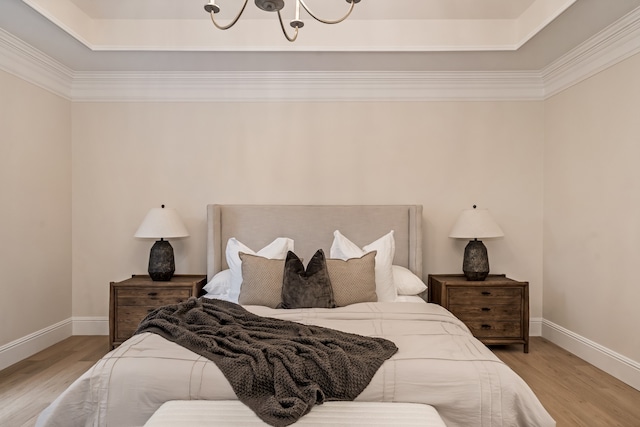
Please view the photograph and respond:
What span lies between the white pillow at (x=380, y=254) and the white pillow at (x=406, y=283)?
137 millimetres

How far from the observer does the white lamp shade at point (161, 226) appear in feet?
12.6

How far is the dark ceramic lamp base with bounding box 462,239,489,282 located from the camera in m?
3.93

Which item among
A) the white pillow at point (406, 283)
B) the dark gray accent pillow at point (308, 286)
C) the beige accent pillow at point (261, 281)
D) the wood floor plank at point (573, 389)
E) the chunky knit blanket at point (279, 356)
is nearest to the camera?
the chunky knit blanket at point (279, 356)

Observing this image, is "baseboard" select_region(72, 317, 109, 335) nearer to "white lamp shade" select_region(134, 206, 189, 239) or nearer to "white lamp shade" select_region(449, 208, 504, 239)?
"white lamp shade" select_region(134, 206, 189, 239)

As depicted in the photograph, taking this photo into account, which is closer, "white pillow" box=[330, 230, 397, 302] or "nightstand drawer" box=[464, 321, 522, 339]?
"white pillow" box=[330, 230, 397, 302]

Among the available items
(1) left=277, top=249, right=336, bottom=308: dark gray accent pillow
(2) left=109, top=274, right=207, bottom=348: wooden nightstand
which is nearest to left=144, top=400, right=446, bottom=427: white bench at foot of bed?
(1) left=277, top=249, right=336, bottom=308: dark gray accent pillow

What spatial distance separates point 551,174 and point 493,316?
1525 millimetres

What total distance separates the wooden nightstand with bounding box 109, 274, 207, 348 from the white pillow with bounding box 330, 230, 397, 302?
4.32ft

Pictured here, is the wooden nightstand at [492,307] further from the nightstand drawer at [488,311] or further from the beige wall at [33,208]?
the beige wall at [33,208]

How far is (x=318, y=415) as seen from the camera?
68.2 inches

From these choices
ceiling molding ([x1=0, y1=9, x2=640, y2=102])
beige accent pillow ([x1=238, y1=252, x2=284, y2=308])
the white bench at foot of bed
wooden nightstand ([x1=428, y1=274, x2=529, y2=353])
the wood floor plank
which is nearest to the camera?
the white bench at foot of bed

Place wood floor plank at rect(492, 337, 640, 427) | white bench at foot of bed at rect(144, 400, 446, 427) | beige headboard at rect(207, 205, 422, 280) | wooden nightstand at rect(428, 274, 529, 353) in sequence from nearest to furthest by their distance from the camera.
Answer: white bench at foot of bed at rect(144, 400, 446, 427) → wood floor plank at rect(492, 337, 640, 427) → wooden nightstand at rect(428, 274, 529, 353) → beige headboard at rect(207, 205, 422, 280)

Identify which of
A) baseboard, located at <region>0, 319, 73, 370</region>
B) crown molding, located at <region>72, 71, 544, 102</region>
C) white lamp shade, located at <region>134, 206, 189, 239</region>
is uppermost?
crown molding, located at <region>72, 71, 544, 102</region>

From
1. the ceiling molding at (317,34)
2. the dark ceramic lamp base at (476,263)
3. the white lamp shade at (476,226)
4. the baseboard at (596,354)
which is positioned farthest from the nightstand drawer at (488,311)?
the ceiling molding at (317,34)
